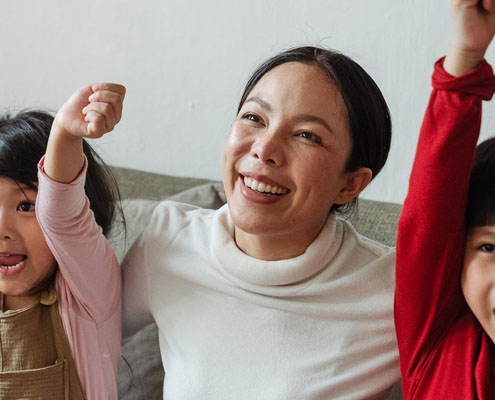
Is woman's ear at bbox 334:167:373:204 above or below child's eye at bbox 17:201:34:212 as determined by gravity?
above

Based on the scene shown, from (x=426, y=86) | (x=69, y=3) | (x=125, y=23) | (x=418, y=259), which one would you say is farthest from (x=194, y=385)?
(x=69, y=3)

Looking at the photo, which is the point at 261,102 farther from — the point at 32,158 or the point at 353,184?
the point at 32,158

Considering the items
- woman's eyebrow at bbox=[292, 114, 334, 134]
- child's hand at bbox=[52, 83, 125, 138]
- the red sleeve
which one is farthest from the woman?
child's hand at bbox=[52, 83, 125, 138]

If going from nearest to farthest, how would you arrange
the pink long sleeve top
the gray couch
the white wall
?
the pink long sleeve top → the gray couch → the white wall

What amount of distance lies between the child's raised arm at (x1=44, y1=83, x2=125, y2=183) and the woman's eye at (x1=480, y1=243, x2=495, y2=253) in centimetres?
57

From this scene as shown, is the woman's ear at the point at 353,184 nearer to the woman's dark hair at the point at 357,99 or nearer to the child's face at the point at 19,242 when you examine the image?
the woman's dark hair at the point at 357,99

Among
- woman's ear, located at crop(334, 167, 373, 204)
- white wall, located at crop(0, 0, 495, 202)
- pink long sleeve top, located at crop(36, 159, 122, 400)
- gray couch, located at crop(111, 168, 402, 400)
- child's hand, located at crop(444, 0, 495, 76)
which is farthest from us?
white wall, located at crop(0, 0, 495, 202)

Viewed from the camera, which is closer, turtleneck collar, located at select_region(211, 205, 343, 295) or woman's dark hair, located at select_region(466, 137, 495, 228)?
woman's dark hair, located at select_region(466, 137, 495, 228)

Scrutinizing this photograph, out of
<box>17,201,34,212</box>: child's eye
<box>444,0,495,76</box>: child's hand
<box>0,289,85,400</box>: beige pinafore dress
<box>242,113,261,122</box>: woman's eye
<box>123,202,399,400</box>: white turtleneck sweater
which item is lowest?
<box>0,289,85,400</box>: beige pinafore dress

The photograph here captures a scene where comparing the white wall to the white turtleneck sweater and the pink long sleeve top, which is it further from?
the pink long sleeve top

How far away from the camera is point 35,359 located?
1.21m

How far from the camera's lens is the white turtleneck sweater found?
3.89ft

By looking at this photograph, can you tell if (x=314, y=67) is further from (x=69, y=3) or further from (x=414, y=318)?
(x=69, y=3)

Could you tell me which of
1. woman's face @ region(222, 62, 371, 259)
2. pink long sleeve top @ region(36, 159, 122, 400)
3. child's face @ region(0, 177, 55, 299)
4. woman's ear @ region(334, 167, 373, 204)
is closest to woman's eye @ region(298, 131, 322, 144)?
woman's face @ region(222, 62, 371, 259)
